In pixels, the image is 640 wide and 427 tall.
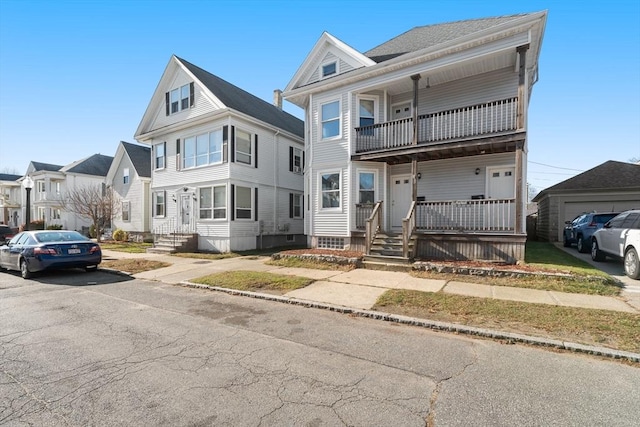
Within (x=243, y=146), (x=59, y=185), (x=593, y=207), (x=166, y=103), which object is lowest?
(x=593, y=207)

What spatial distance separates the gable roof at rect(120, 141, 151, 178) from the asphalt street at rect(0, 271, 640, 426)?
21496 mm

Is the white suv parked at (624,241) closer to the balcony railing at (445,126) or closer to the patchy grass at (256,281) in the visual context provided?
the balcony railing at (445,126)

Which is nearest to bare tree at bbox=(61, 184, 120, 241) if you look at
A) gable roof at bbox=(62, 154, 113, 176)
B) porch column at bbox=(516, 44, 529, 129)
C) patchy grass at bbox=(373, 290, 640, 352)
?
Result: gable roof at bbox=(62, 154, 113, 176)

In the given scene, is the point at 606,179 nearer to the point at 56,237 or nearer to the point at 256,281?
the point at 256,281

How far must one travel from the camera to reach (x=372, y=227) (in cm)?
Answer: 1140

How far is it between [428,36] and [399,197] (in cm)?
708

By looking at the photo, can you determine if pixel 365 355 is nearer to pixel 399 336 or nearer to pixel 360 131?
pixel 399 336

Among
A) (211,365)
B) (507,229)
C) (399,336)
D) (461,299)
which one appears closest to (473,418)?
(399,336)

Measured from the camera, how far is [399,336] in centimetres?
484

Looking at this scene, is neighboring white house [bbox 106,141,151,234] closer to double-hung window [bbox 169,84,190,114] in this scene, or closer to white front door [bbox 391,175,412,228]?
double-hung window [bbox 169,84,190,114]

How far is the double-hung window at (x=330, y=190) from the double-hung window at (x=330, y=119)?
5.96ft

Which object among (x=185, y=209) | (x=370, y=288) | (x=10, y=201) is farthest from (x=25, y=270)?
(x=10, y=201)

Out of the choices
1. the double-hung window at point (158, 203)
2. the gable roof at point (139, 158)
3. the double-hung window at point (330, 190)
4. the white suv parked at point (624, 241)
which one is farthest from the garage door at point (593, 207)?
the gable roof at point (139, 158)

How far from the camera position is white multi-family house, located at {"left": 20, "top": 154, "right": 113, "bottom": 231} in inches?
1280
